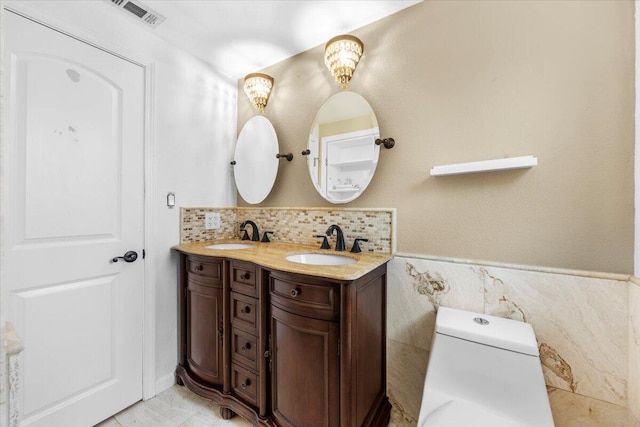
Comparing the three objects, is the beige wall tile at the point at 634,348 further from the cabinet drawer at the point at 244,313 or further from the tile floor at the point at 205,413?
the cabinet drawer at the point at 244,313

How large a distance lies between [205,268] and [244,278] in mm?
345

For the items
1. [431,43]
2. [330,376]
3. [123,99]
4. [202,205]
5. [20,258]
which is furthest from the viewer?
[202,205]

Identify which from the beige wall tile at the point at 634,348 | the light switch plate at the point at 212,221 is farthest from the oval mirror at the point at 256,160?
the beige wall tile at the point at 634,348

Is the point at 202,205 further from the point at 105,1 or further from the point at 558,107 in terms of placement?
the point at 558,107

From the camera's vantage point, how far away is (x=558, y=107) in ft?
3.83

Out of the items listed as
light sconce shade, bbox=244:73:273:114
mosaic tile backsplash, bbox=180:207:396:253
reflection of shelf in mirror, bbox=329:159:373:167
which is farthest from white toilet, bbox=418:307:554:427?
light sconce shade, bbox=244:73:273:114

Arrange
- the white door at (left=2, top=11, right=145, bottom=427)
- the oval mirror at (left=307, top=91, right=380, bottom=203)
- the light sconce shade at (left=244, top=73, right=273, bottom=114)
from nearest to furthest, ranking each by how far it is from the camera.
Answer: the white door at (left=2, top=11, right=145, bottom=427), the oval mirror at (left=307, top=91, right=380, bottom=203), the light sconce shade at (left=244, top=73, right=273, bottom=114)

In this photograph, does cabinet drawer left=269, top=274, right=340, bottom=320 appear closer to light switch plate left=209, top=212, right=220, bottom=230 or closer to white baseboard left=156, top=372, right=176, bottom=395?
light switch plate left=209, top=212, right=220, bottom=230

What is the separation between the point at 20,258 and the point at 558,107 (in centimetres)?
255

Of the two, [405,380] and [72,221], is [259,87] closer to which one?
[72,221]

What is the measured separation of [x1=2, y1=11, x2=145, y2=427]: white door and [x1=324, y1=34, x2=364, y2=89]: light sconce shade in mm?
1208

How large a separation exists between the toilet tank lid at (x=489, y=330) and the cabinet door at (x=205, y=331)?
122cm

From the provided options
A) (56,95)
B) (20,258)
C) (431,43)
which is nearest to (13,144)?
(56,95)

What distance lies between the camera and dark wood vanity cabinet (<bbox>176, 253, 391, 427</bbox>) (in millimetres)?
1150
